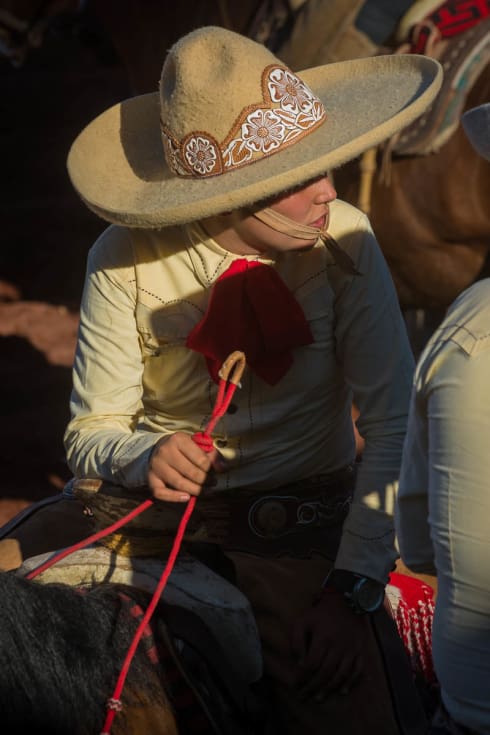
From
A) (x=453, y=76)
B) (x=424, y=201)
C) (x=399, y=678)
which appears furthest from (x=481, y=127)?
(x=424, y=201)

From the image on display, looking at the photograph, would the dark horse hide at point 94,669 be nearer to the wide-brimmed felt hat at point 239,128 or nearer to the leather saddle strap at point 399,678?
the leather saddle strap at point 399,678

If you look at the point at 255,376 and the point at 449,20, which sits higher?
the point at 449,20

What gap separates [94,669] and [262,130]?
1.06 m

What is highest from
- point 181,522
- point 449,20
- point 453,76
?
point 449,20

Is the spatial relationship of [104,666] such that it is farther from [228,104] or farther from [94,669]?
[228,104]

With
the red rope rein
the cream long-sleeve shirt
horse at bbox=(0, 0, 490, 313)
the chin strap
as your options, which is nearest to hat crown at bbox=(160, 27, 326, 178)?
the chin strap

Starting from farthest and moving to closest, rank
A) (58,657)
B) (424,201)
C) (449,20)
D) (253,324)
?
(424,201), (449,20), (253,324), (58,657)

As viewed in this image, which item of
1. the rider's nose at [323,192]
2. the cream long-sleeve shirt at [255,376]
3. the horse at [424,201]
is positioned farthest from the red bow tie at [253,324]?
the horse at [424,201]

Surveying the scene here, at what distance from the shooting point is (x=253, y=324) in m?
2.27

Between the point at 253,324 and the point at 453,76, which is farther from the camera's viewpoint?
the point at 453,76

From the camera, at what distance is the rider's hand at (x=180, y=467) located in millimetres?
2020

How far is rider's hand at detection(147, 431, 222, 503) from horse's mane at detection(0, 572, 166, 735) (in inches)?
9.6

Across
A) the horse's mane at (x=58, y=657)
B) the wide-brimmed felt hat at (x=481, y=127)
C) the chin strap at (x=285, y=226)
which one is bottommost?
the horse's mane at (x=58, y=657)

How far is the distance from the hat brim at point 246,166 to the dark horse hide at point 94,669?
2.51 ft
